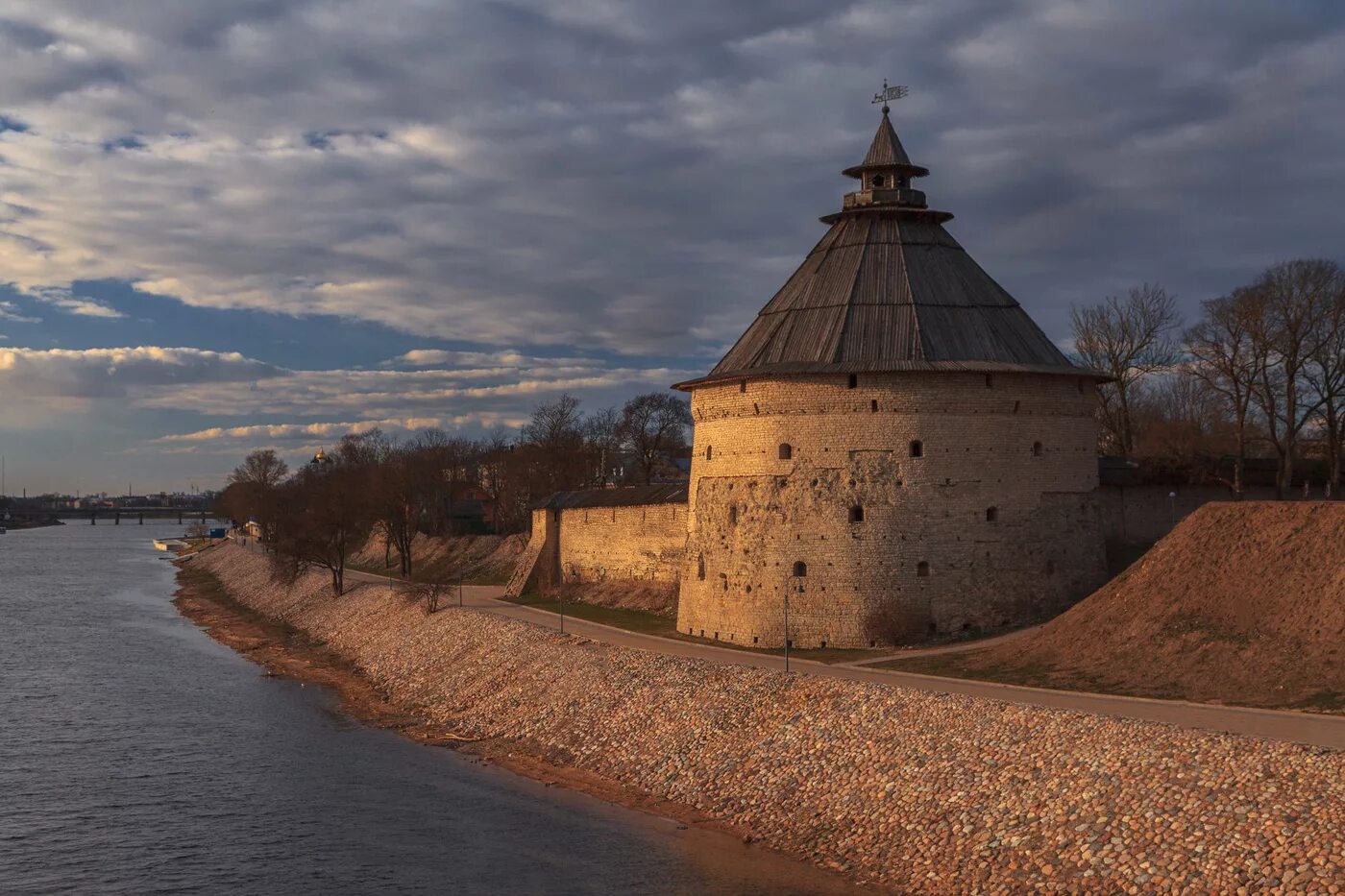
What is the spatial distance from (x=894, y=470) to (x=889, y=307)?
14.6ft

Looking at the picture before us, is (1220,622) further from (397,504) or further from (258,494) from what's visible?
(258,494)

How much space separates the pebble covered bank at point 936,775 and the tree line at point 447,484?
30.8 metres

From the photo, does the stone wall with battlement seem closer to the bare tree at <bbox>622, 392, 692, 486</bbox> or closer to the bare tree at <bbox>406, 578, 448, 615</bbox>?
the bare tree at <bbox>406, 578, 448, 615</bbox>

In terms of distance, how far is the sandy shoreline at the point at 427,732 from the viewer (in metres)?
19.7

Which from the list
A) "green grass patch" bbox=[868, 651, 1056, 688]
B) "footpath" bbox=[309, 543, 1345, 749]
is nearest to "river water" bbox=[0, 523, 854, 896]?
"footpath" bbox=[309, 543, 1345, 749]

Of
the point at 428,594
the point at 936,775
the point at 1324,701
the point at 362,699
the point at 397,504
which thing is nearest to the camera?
the point at 936,775

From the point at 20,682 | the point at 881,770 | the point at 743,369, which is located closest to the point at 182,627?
the point at 20,682

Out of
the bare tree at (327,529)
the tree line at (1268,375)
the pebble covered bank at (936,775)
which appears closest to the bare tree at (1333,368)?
the tree line at (1268,375)

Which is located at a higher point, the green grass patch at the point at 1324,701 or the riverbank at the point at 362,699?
the green grass patch at the point at 1324,701

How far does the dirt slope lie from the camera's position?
21406mm

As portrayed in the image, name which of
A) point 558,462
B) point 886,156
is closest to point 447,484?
point 558,462

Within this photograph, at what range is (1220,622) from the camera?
23578mm

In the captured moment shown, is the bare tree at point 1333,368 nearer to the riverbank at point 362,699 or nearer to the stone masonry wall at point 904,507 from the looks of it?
the stone masonry wall at point 904,507

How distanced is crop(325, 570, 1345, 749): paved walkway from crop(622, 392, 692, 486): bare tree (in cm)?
4474
